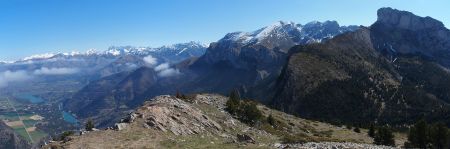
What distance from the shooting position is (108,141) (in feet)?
206

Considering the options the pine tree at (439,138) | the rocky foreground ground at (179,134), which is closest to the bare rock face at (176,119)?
the rocky foreground ground at (179,134)

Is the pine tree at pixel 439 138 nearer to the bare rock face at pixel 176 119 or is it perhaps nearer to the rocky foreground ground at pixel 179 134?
the rocky foreground ground at pixel 179 134

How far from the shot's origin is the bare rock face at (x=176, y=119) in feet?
253

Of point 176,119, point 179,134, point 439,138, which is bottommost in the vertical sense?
point 439,138

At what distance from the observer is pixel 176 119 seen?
83438 mm

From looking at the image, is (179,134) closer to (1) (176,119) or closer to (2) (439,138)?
(1) (176,119)

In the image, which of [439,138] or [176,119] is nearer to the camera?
[176,119]

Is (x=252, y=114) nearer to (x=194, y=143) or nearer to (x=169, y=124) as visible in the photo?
(x=169, y=124)

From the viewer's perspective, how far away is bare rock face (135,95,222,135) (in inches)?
3032

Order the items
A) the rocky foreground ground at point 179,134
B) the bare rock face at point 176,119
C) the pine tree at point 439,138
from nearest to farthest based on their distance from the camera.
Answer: the rocky foreground ground at point 179,134 < the bare rock face at point 176,119 < the pine tree at point 439,138

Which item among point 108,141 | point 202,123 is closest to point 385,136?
point 202,123

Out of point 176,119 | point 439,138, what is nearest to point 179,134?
point 176,119

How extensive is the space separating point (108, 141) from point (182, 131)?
1774 centimetres

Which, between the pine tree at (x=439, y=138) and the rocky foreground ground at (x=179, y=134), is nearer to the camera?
the rocky foreground ground at (x=179, y=134)
